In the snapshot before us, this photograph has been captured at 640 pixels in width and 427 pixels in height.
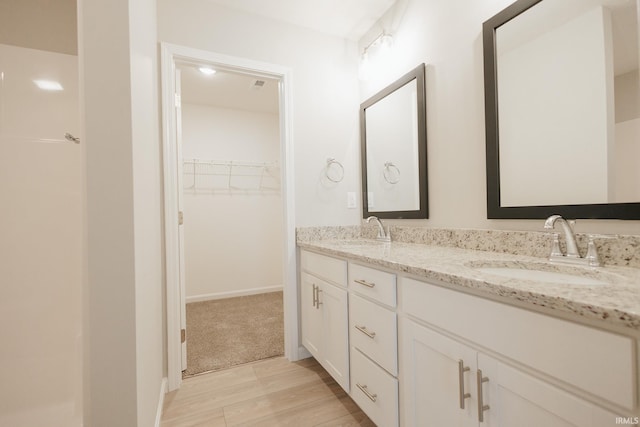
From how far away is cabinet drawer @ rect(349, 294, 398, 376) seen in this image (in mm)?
1062

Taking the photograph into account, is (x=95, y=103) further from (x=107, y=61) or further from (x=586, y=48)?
(x=586, y=48)

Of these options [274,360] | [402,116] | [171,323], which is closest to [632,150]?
[402,116]

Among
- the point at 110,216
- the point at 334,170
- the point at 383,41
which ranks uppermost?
the point at 383,41

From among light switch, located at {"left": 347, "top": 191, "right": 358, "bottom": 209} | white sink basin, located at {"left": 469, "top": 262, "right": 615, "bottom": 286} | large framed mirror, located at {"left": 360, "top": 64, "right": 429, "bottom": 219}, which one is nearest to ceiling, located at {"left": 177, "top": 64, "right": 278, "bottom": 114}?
large framed mirror, located at {"left": 360, "top": 64, "right": 429, "bottom": 219}

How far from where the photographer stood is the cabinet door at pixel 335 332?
1397 millimetres

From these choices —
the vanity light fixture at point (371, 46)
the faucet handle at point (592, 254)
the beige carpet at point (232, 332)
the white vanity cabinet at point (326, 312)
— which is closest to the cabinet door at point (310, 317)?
the white vanity cabinet at point (326, 312)

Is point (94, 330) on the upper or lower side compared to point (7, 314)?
upper

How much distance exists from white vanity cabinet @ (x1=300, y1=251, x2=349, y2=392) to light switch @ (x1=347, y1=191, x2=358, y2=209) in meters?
0.57

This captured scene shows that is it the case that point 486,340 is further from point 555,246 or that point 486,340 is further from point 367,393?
point 367,393

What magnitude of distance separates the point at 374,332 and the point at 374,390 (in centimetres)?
26

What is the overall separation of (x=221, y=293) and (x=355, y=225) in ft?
7.25

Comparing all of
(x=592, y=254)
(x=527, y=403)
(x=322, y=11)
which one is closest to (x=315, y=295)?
(x=527, y=403)

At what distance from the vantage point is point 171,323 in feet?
5.40

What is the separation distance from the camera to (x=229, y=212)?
3.51 meters
